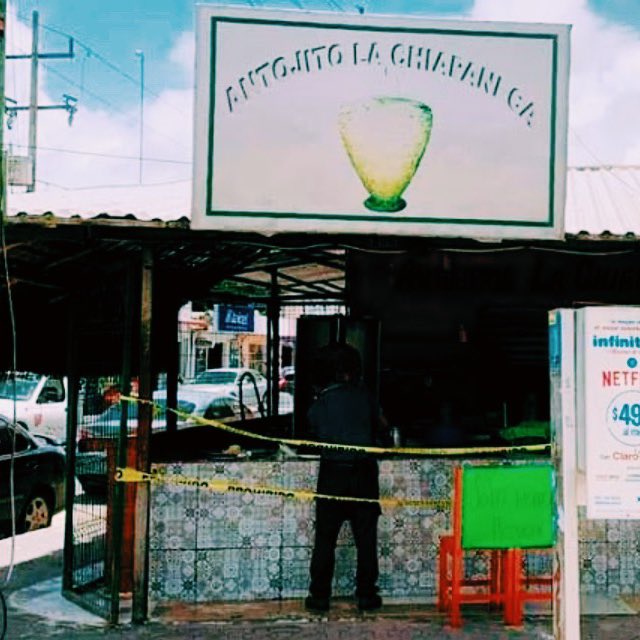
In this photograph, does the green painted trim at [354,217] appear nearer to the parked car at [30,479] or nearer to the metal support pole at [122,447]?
the metal support pole at [122,447]

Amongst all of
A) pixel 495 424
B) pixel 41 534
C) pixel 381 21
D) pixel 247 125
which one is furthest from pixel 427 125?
pixel 41 534

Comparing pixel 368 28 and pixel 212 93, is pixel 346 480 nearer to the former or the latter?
pixel 212 93

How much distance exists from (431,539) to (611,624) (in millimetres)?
1437

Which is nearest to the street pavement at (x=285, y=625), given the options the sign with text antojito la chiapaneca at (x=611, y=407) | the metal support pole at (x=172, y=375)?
the sign with text antojito la chiapaneca at (x=611, y=407)

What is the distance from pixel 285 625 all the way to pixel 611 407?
3.26 metres

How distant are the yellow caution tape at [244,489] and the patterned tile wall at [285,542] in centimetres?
5

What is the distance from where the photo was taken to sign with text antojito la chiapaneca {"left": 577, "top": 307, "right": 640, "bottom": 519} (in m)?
4.63

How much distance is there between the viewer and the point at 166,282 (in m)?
9.71

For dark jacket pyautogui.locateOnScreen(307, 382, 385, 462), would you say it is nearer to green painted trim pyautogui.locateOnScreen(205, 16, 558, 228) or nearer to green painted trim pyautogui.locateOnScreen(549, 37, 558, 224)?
green painted trim pyautogui.locateOnScreen(205, 16, 558, 228)

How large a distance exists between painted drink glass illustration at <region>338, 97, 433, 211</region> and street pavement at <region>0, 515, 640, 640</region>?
292 centimetres

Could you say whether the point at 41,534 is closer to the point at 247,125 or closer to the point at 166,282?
the point at 166,282

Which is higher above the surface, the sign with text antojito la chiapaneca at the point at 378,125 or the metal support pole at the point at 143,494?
the sign with text antojito la chiapaneca at the point at 378,125

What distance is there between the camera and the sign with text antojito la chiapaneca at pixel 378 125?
654cm

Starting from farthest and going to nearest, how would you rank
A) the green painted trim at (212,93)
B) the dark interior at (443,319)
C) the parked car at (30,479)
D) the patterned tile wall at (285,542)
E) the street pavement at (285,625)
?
the parked car at (30,479)
the dark interior at (443,319)
the patterned tile wall at (285,542)
the street pavement at (285,625)
the green painted trim at (212,93)
